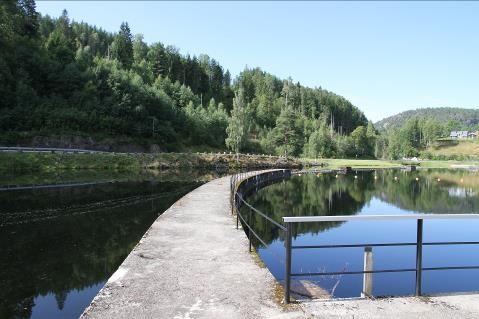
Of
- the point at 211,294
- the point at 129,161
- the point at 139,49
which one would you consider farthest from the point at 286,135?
the point at 211,294

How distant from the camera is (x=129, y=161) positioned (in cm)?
5822

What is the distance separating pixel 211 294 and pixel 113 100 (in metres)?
76.1

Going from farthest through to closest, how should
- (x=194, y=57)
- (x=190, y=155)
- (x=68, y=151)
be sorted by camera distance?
(x=194, y=57) < (x=190, y=155) < (x=68, y=151)

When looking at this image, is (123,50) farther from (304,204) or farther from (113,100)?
(304,204)

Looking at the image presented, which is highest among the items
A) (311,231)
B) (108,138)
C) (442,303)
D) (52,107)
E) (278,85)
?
(278,85)

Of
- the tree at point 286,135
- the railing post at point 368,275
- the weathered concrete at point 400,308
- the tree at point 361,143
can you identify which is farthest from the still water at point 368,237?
the tree at point 361,143

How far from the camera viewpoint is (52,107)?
6875 centimetres

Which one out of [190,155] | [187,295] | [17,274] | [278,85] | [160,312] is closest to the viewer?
[160,312]

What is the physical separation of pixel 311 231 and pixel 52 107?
61.2 metres

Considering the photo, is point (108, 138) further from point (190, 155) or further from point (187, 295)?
point (187, 295)

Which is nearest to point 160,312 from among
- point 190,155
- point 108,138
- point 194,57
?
point 190,155

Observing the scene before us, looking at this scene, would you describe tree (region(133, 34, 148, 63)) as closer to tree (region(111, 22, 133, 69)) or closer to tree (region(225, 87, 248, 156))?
tree (region(111, 22, 133, 69))

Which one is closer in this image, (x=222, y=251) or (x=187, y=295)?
(x=187, y=295)

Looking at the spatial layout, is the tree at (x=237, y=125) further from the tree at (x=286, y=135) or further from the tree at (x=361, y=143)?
the tree at (x=361, y=143)
